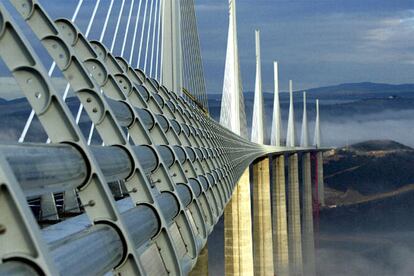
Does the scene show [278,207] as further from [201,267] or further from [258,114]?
[201,267]

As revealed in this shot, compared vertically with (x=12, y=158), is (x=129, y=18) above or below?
above

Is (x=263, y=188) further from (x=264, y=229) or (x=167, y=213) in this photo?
(x=167, y=213)

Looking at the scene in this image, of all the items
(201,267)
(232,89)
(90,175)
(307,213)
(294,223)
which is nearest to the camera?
(90,175)

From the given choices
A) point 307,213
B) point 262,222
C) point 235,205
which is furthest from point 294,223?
point 235,205

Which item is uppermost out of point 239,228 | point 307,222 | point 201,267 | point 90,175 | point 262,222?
point 90,175

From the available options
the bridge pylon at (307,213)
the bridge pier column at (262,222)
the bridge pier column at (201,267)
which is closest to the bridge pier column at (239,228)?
the bridge pier column at (201,267)

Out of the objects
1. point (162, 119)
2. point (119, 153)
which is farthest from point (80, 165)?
point (162, 119)

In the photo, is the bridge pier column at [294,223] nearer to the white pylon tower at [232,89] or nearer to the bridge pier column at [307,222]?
the bridge pier column at [307,222]

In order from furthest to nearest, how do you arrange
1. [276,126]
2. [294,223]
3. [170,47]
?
[294,223] < [276,126] < [170,47]
